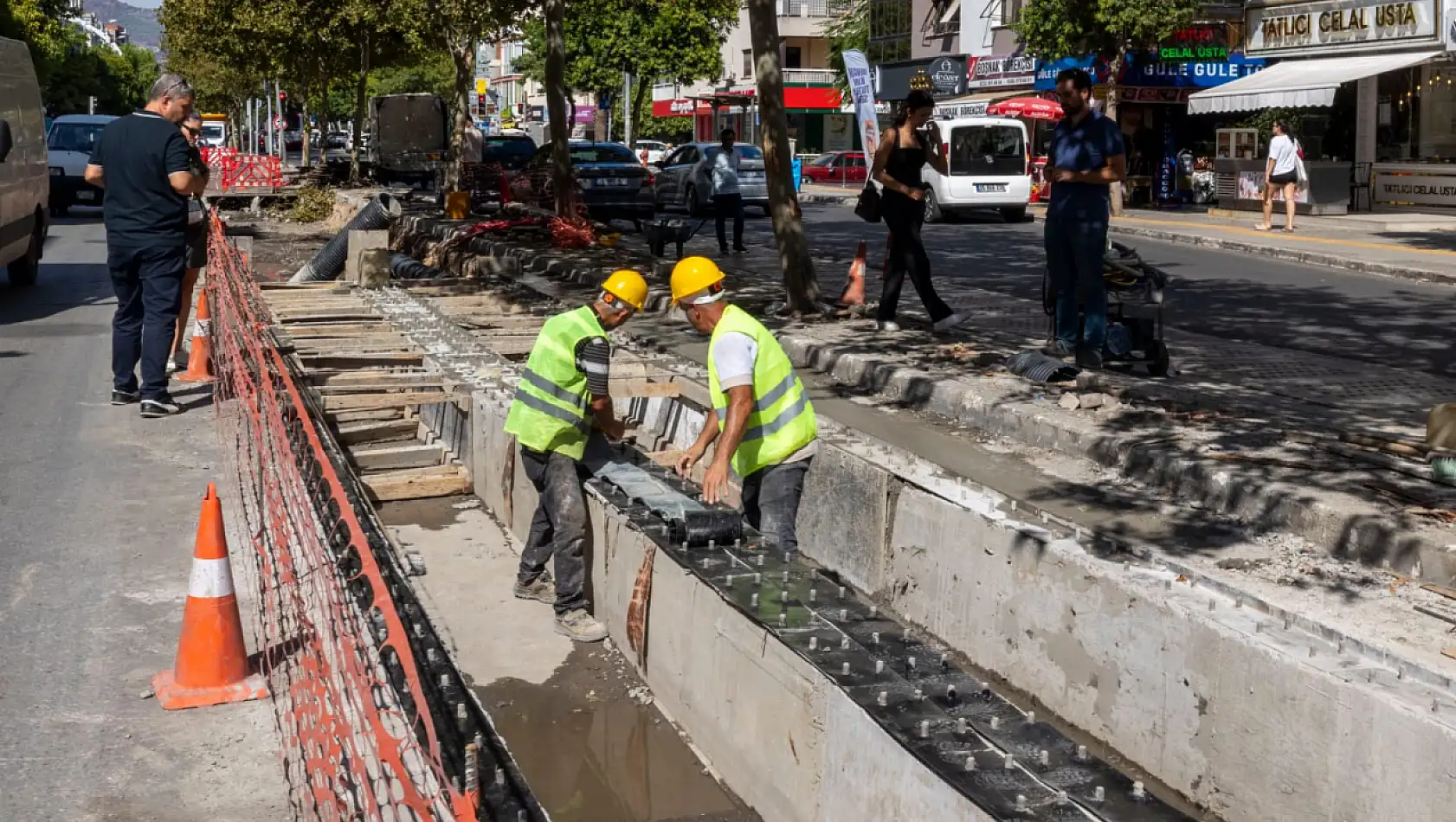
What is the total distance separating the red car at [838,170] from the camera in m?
48.7

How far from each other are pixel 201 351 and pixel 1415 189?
→ 2492 centimetres

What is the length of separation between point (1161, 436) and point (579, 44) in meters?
62.3

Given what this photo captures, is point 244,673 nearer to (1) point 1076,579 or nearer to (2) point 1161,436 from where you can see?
(1) point 1076,579

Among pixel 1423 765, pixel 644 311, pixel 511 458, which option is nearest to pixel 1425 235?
pixel 644 311

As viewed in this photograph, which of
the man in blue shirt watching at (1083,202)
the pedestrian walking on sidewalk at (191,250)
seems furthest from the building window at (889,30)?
the man in blue shirt watching at (1083,202)

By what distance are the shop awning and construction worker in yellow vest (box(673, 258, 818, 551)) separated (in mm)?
24525

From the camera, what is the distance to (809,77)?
7006 cm

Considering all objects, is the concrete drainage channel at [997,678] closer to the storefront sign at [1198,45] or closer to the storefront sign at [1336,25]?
the storefront sign at [1336,25]

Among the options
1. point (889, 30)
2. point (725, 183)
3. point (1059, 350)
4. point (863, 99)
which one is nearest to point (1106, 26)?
point (725, 183)

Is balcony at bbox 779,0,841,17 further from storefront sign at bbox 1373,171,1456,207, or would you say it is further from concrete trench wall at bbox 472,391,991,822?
concrete trench wall at bbox 472,391,991,822

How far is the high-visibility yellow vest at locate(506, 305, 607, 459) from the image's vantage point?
20.8 feet

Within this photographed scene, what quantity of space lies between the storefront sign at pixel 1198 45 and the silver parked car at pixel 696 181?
A: 447 inches

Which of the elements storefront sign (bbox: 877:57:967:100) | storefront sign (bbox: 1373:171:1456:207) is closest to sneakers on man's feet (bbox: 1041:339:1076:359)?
storefront sign (bbox: 1373:171:1456:207)

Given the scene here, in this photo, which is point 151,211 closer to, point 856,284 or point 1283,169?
point 856,284
